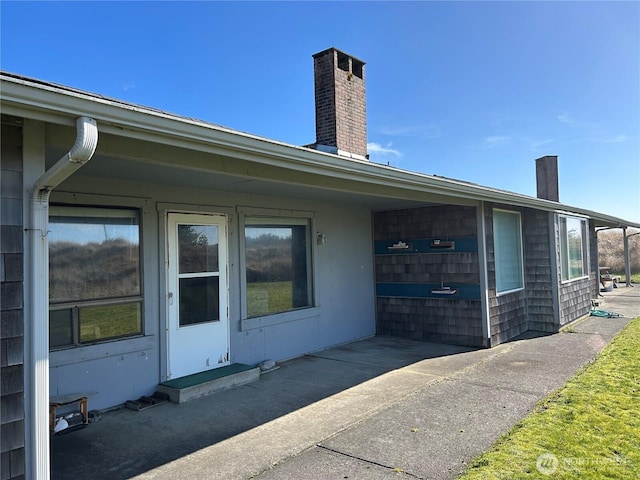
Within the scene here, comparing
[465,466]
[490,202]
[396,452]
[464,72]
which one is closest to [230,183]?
[396,452]

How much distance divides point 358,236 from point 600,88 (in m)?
9.44

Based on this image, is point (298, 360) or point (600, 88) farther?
point (600, 88)

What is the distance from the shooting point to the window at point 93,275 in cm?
426

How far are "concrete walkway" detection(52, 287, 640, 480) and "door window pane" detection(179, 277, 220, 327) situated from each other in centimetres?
98

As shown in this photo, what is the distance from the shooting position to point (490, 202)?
767cm

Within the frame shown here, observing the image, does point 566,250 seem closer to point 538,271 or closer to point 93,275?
point 538,271

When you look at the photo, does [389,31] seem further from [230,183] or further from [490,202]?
[230,183]

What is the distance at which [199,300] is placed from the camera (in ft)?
18.1

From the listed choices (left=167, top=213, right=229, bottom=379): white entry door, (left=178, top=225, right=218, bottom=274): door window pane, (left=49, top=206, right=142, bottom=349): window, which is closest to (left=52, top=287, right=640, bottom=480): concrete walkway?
(left=167, top=213, right=229, bottom=379): white entry door

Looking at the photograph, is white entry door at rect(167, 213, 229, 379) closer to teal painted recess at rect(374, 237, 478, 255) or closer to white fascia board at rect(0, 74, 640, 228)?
white fascia board at rect(0, 74, 640, 228)

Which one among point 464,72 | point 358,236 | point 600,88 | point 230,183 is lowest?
point 358,236

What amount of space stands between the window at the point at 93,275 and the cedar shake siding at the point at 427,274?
15.8ft

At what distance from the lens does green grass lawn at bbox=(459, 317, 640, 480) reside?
9.86ft

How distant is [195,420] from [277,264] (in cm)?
286
